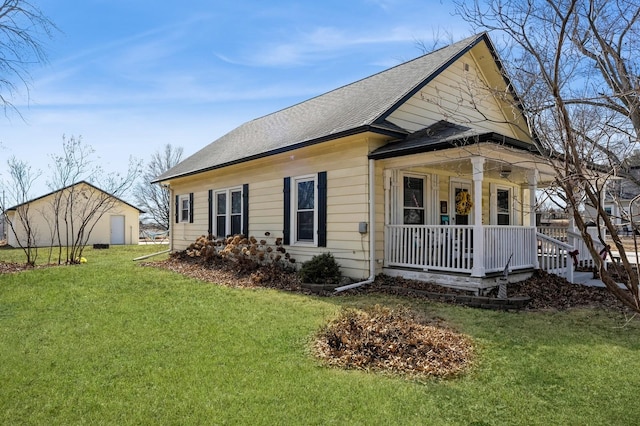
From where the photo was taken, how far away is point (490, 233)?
25.4ft

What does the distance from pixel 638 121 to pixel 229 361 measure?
173 inches

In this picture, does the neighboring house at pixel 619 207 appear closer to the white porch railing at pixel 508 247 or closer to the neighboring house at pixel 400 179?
the neighboring house at pixel 400 179

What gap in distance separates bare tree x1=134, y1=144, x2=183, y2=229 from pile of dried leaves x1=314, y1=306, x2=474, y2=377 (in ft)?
131

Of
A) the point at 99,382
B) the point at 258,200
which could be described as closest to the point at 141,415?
the point at 99,382

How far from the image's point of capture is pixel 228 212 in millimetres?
13180

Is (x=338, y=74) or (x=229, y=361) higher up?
(x=338, y=74)

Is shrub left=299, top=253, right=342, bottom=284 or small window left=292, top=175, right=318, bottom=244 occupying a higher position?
small window left=292, top=175, right=318, bottom=244

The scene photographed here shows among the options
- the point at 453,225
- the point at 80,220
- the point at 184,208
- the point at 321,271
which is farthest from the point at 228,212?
the point at 80,220

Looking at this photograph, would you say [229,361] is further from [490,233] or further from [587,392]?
[490,233]

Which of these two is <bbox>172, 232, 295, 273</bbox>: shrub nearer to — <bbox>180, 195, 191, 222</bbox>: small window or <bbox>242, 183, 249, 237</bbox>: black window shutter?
<bbox>242, 183, 249, 237</bbox>: black window shutter

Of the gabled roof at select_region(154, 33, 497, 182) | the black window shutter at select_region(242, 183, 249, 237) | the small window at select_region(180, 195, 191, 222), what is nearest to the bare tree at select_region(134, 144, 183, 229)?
the small window at select_region(180, 195, 191, 222)

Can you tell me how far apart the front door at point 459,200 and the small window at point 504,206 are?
1.43m

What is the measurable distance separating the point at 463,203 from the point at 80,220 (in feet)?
81.5

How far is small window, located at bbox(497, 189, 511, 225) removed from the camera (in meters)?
11.9
